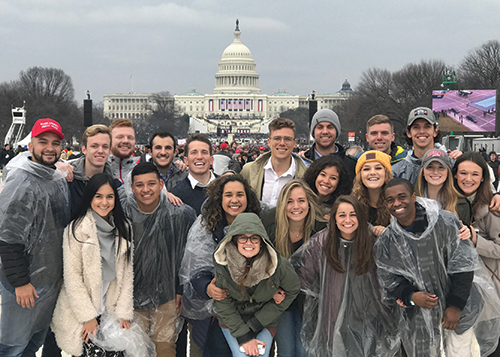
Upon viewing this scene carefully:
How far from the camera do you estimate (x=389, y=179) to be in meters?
4.46

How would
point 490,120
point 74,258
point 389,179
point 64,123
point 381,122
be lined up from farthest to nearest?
point 64,123
point 490,120
point 381,122
point 389,179
point 74,258

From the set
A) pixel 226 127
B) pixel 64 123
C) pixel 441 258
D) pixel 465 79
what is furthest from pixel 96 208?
pixel 226 127

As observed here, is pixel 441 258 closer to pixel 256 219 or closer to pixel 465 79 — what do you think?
pixel 256 219

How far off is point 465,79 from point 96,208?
137ft

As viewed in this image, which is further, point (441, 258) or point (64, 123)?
point (64, 123)

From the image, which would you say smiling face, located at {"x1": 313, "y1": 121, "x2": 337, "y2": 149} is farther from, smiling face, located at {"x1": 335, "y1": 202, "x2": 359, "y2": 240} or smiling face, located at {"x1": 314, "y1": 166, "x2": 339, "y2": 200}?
smiling face, located at {"x1": 335, "y1": 202, "x2": 359, "y2": 240}

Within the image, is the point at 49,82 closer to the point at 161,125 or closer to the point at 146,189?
the point at 161,125

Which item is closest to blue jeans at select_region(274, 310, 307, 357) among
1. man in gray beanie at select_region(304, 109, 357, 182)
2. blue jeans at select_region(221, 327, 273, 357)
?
blue jeans at select_region(221, 327, 273, 357)

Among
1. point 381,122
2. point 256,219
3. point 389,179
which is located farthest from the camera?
point 381,122

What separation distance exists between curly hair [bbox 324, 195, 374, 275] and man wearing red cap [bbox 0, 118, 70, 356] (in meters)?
2.10

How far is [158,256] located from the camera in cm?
455

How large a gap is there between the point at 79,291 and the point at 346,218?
6.77 feet

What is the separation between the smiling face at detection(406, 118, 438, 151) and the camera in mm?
5176

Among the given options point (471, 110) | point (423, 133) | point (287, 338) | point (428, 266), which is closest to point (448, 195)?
point (428, 266)
